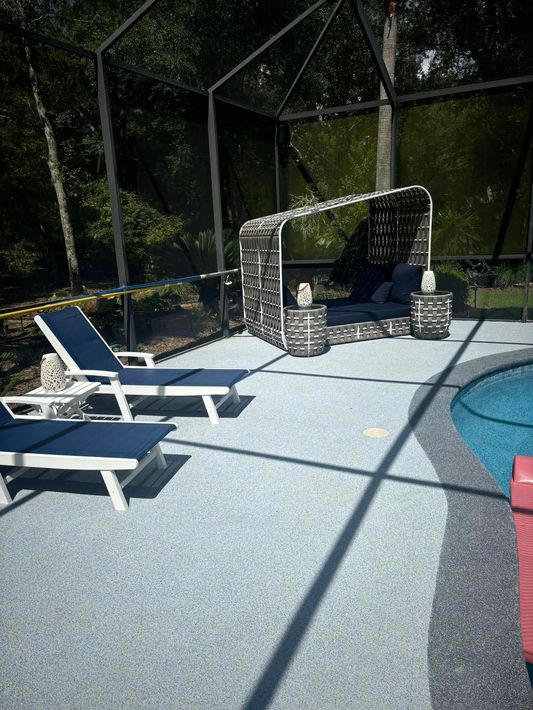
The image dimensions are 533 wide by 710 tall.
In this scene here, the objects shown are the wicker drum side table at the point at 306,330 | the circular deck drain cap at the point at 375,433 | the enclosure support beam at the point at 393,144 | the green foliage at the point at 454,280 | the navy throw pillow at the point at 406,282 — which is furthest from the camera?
the green foliage at the point at 454,280

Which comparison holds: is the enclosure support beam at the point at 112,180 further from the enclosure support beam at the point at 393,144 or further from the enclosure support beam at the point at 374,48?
the enclosure support beam at the point at 393,144

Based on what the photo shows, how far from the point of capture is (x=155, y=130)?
9.77m

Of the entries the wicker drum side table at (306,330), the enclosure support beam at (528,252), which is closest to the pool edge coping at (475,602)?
the wicker drum side table at (306,330)

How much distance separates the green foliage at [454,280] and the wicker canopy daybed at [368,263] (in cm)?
118

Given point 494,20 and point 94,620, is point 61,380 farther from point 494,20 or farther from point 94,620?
point 494,20

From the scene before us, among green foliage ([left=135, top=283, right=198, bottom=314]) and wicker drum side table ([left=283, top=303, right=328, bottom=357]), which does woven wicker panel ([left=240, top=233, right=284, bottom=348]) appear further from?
green foliage ([left=135, top=283, right=198, bottom=314])

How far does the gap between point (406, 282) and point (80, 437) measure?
5868mm

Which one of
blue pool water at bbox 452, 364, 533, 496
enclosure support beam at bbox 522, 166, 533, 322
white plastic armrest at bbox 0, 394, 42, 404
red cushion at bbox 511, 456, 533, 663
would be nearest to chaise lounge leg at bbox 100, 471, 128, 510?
white plastic armrest at bbox 0, 394, 42, 404

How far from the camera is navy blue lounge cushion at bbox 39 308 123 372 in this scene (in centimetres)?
466

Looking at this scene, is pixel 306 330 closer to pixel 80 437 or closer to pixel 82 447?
pixel 80 437

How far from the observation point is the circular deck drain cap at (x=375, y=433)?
4105 millimetres

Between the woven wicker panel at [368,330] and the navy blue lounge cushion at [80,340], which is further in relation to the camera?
the woven wicker panel at [368,330]

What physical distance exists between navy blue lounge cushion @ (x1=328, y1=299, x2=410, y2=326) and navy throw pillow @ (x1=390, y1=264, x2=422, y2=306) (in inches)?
5.3

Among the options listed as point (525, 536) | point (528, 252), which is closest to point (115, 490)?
point (525, 536)
